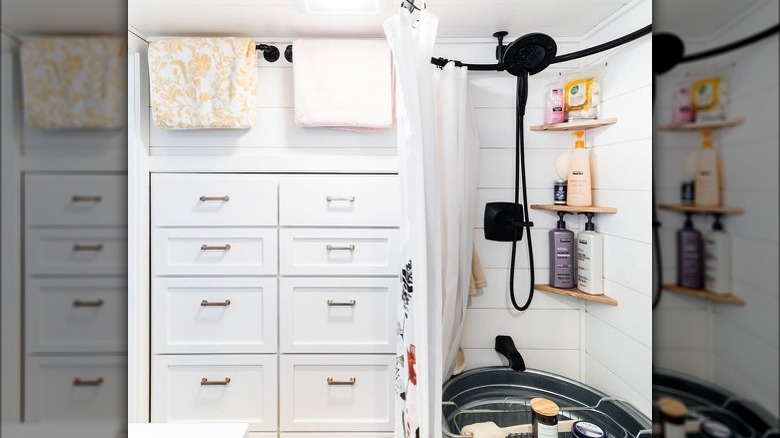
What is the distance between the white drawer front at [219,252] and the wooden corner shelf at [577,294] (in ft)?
3.91

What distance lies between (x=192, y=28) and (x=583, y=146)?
66.9 inches

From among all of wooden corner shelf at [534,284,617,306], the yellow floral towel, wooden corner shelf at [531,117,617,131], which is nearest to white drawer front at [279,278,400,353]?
wooden corner shelf at [534,284,617,306]

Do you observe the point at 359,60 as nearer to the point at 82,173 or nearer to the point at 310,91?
the point at 310,91

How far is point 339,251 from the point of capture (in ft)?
5.36

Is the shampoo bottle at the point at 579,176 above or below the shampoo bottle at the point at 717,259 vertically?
above

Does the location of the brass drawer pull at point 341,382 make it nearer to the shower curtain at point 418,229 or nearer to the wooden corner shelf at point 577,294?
the shower curtain at point 418,229

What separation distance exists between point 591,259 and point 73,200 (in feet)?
5.46

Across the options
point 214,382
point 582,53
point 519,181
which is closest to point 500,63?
point 582,53

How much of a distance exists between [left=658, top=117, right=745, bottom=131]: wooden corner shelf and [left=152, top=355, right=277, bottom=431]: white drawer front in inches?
69.9

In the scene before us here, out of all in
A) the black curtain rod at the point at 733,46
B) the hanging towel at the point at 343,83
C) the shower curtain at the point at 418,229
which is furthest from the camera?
the hanging towel at the point at 343,83

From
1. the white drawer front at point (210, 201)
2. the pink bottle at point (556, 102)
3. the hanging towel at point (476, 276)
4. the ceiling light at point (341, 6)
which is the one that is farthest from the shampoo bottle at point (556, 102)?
the white drawer front at point (210, 201)

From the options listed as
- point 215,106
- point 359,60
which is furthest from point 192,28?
point 359,60

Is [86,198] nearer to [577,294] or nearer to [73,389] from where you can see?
[73,389]

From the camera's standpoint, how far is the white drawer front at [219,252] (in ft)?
5.35
